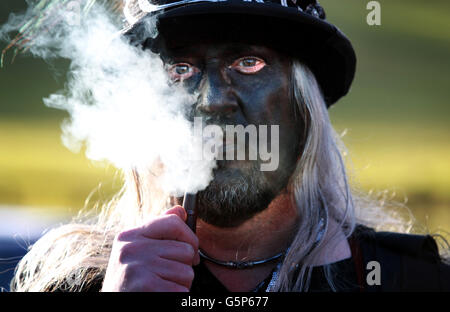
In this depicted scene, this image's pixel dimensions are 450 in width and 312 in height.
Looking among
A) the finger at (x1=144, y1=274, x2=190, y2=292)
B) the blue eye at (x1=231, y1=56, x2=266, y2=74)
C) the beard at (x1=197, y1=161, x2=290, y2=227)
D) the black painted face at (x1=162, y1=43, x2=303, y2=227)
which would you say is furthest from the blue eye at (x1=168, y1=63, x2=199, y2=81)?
the finger at (x1=144, y1=274, x2=190, y2=292)

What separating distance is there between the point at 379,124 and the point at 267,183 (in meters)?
3.48

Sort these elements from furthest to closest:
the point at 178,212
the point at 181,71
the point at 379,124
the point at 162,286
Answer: the point at 379,124, the point at 181,71, the point at 178,212, the point at 162,286

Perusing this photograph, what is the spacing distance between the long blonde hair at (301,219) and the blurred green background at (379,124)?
267 cm

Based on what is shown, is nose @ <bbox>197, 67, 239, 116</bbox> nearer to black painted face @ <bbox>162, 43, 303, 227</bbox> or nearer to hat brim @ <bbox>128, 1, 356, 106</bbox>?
black painted face @ <bbox>162, 43, 303, 227</bbox>

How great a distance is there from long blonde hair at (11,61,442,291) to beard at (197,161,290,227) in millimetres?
184

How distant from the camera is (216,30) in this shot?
6.22 ft

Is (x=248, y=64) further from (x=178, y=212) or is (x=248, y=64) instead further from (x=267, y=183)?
(x=178, y=212)

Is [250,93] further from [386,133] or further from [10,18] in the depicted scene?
[386,133]

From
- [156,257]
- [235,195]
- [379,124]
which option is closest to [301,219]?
[235,195]

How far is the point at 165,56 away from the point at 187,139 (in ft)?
1.21

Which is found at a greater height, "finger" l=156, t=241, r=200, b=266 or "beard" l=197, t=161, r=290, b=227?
"beard" l=197, t=161, r=290, b=227

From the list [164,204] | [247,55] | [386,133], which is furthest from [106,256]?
[386,133]

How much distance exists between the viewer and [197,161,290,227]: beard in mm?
1828

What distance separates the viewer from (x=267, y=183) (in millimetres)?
1920
